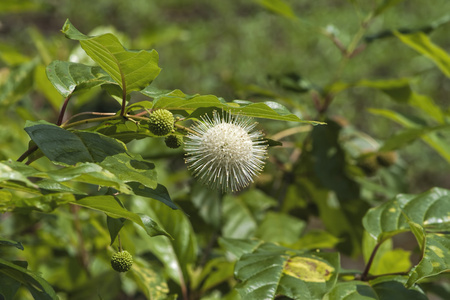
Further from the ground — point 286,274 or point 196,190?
point 286,274

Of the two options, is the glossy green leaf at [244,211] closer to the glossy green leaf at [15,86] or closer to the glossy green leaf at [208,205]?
the glossy green leaf at [208,205]

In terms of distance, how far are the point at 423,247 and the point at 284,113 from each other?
17.3 inches

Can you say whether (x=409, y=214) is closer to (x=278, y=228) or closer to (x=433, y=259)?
(x=433, y=259)

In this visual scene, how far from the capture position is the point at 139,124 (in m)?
1.09

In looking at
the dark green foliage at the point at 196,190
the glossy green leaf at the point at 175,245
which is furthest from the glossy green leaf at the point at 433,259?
the glossy green leaf at the point at 175,245

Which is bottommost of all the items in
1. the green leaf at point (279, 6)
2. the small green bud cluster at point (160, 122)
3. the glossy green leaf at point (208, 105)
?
the small green bud cluster at point (160, 122)

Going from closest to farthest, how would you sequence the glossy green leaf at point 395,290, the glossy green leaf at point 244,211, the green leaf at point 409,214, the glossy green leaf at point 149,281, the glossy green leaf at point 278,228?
the glossy green leaf at point 395,290, the green leaf at point 409,214, the glossy green leaf at point 149,281, the glossy green leaf at point 278,228, the glossy green leaf at point 244,211

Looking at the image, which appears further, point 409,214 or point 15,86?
point 15,86

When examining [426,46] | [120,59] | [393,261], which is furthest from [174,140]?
[426,46]

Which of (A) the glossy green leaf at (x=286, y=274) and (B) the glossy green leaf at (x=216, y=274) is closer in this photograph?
(A) the glossy green leaf at (x=286, y=274)

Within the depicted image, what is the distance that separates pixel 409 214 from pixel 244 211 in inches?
34.8

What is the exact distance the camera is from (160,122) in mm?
1021

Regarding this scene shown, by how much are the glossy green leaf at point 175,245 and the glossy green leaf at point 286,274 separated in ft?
1.48

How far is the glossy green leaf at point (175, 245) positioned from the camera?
1603 millimetres
